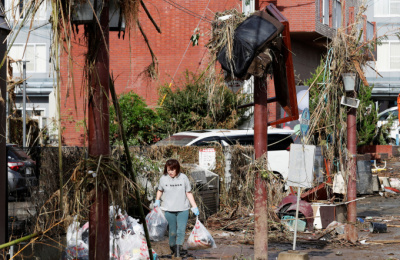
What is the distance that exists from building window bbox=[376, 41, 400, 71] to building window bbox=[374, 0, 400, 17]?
2134mm

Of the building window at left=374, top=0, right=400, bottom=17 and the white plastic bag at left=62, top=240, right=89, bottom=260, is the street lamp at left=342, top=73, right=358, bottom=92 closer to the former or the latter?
the white plastic bag at left=62, top=240, right=89, bottom=260

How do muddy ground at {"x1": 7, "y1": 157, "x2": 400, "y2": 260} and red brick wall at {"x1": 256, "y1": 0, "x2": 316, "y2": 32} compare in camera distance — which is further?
red brick wall at {"x1": 256, "y1": 0, "x2": 316, "y2": 32}

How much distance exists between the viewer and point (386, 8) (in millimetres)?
45562

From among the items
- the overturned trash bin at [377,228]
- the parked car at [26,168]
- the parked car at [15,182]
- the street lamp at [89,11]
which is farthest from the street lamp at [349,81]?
the street lamp at [89,11]

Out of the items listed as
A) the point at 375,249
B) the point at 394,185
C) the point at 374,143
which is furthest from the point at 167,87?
the point at 375,249

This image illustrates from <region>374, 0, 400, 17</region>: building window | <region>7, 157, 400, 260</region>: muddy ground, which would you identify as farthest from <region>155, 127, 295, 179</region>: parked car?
<region>374, 0, 400, 17</region>: building window

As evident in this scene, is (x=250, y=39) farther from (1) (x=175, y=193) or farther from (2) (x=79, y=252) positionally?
(2) (x=79, y=252)

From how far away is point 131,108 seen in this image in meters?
25.2

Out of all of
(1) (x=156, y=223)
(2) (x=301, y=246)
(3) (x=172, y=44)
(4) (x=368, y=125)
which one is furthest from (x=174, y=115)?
(1) (x=156, y=223)

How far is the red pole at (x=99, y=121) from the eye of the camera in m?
5.04

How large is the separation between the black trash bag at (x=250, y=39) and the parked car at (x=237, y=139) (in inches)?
383

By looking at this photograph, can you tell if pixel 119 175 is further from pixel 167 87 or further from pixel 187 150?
pixel 167 87

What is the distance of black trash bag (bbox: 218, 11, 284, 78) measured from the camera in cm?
888

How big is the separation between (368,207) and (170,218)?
1018cm
